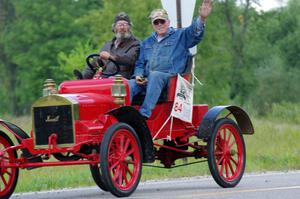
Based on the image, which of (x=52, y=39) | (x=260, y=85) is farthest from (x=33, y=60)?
(x=260, y=85)

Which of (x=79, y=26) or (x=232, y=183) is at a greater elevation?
(x=79, y=26)

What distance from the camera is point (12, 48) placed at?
71.6m

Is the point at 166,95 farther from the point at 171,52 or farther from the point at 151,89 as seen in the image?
the point at 171,52

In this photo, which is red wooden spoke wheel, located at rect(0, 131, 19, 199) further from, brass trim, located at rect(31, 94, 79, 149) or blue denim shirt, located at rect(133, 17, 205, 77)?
blue denim shirt, located at rect(133, 17, 205, 77)

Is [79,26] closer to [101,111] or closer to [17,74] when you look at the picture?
[17,74]

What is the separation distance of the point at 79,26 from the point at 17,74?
12.8m

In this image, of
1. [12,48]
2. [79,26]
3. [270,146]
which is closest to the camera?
[270,146]

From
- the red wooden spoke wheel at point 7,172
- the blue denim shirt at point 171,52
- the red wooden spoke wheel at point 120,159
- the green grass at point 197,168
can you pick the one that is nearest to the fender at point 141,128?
the red wooden spoke wheel at point 120,159

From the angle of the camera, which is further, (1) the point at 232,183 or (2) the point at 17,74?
(2) the point at 17,74

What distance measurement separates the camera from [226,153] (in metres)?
12.2

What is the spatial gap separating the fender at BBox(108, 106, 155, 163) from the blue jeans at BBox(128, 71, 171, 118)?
0.26 metres

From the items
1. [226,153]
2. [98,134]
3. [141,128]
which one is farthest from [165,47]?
[98,134]

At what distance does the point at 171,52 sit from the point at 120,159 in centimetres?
186

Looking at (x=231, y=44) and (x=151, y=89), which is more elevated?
(x=231, y=44)
